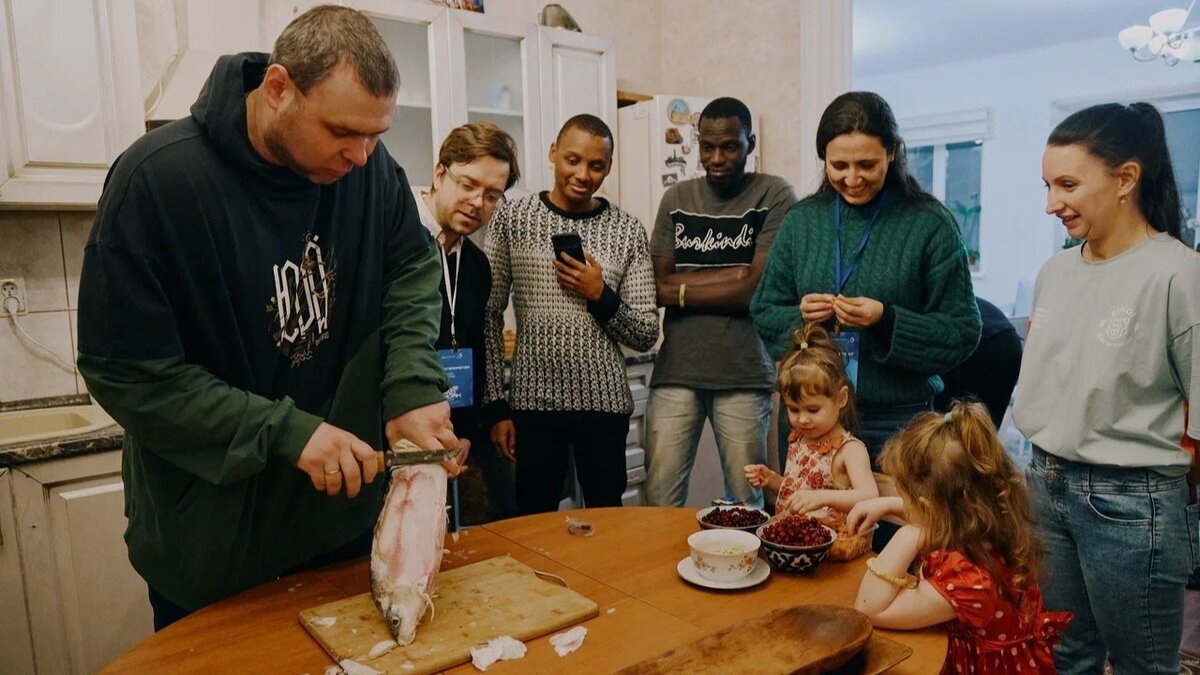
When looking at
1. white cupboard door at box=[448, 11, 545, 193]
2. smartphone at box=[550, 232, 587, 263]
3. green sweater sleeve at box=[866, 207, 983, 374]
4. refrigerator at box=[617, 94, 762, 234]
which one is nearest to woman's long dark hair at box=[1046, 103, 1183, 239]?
green sweater sleeve at box=[866, 207, 983, 374]

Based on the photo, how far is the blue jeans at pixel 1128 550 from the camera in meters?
1.51

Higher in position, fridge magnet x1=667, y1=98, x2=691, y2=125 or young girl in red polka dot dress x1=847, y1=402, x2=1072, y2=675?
fridge magnet x1=667, y1=98, x2=691, y2=125

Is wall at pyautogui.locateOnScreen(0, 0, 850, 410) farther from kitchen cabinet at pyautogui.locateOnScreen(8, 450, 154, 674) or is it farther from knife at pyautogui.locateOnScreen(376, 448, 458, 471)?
knife at pyautogui.locateOnScreen(376, 448, 458, 471)

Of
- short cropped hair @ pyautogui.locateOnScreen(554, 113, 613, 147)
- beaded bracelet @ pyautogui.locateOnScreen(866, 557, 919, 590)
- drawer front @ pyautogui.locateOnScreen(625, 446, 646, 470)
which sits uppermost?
short cropped hair @ pyautogui.locateOnScreen(554, 113, 613, 147)

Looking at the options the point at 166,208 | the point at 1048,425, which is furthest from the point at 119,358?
the point at 1048,425

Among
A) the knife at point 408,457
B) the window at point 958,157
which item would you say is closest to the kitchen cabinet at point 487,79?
the knife at point 408,457

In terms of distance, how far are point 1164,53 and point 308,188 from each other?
19.6 feet

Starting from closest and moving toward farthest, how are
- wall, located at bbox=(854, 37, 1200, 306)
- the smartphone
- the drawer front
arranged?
the smartphone → the drawer front → wall, located at bbox=(854, 37, 1200, 306)

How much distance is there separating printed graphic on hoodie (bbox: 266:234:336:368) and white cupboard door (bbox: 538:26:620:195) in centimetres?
216

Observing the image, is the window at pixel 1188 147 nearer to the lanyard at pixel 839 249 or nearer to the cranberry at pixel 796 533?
the lanyard at pixel 839 249

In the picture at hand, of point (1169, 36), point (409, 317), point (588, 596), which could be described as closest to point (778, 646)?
point (588, 596)

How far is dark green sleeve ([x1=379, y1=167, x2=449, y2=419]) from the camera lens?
140 cm

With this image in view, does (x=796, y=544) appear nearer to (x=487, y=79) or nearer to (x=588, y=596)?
(x=588, y=596)

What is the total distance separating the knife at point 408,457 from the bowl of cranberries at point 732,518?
52 cm
